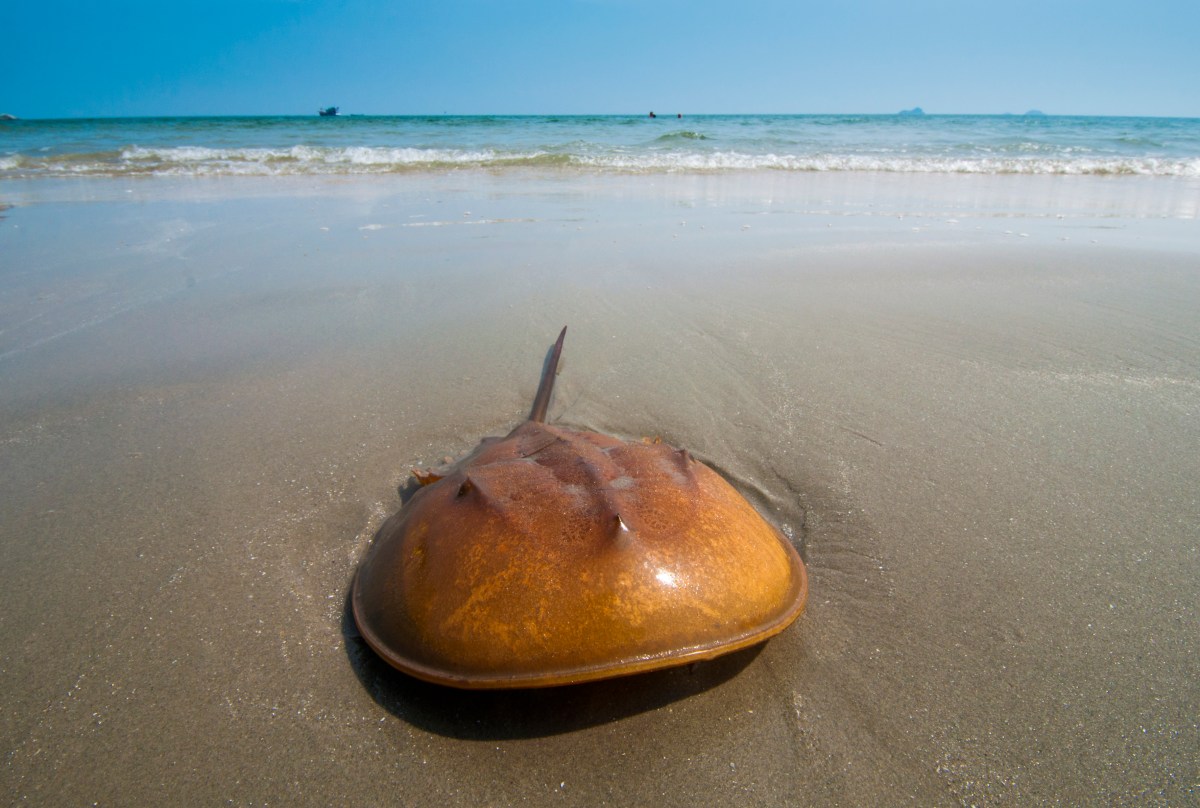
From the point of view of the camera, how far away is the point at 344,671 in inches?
61.9

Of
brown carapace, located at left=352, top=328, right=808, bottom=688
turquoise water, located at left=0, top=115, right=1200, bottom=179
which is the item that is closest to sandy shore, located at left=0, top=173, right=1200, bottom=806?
brown carapace, located at left=352, top=328, right=808, bottom=688

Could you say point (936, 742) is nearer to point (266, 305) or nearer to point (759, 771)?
point (759, 771)

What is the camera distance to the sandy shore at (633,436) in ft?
4.48

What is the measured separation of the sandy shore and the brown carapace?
0.28m

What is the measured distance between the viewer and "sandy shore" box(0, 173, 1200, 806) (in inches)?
53.8

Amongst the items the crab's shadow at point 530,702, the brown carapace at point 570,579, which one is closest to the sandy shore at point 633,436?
the crab's shadow at point 530,702

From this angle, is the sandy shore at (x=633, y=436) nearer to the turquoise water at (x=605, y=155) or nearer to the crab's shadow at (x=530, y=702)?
the crab's shadow at (x=530, y=702)

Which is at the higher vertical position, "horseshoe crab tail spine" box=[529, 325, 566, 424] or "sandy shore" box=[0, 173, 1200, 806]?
"horseshoe crab tail spine" box=[529, 325, 566, 424]

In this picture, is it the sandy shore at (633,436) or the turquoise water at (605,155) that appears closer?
the sandy shore at (633,436)

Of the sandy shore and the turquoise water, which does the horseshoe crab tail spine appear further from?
the turquoise water

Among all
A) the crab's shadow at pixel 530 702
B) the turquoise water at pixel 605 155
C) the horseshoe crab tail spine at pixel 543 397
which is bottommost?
the crab's shadow at pixel 530 702

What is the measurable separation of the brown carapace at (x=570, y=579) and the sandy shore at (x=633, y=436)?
0.91 ft

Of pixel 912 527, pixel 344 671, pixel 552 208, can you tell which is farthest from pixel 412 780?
pixel 552 208

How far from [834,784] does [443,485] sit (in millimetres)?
1121
